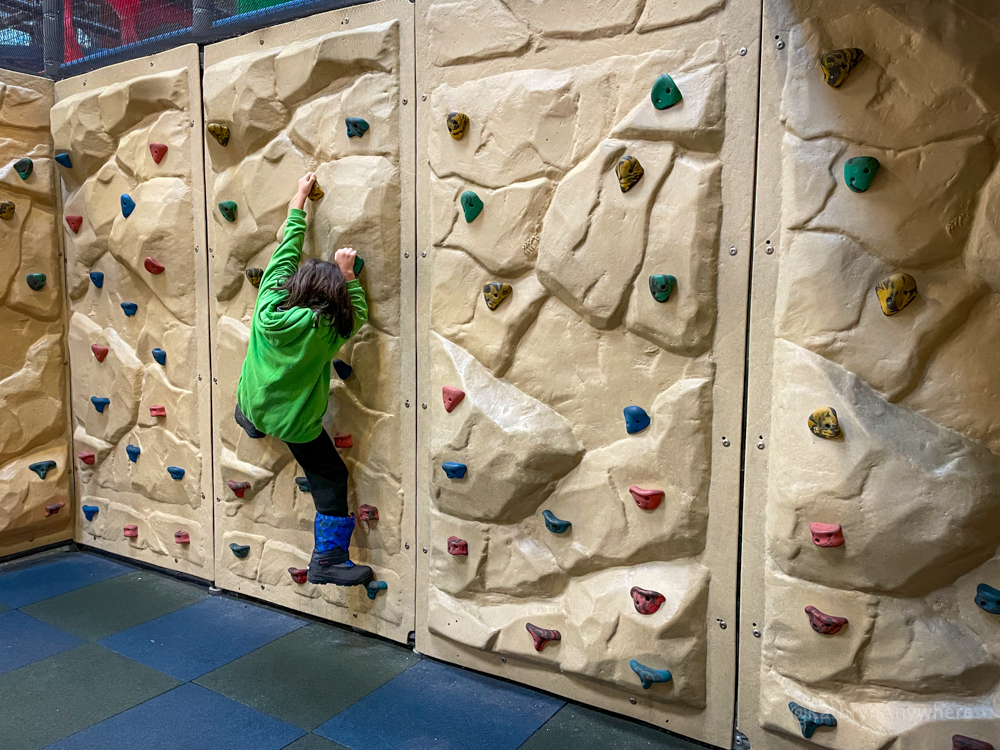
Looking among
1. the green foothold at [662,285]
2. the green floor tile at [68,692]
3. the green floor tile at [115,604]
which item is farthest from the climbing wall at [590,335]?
the green floor tile at [115,604]

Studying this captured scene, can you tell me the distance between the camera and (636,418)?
6.62 ft

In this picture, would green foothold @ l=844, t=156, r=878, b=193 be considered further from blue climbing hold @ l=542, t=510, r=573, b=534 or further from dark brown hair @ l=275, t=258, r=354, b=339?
dark brown hair @ l=275, t=258, r=354, b=339

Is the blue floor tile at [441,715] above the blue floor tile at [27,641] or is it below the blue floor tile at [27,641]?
above

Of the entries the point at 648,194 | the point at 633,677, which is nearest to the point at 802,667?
the point at 633,677

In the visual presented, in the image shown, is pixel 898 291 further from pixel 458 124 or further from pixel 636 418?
pixel 458 124

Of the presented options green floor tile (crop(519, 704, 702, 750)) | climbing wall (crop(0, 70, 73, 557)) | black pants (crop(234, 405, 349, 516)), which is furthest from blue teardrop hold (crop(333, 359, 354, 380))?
climbing wall (crop(0, 70, 73, 557))

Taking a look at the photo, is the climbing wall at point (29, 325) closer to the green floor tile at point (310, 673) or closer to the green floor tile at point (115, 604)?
the green floor tile at point (115, 604)

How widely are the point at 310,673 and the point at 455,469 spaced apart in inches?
33.4

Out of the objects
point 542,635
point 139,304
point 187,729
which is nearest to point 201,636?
point 187,729

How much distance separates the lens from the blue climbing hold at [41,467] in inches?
133

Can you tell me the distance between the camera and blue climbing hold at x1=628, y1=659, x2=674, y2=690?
6.63ft

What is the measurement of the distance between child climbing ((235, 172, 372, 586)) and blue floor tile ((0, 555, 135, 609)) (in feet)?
4.37

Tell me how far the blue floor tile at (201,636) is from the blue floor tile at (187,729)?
187 millimetres

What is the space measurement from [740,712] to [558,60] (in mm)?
1881
